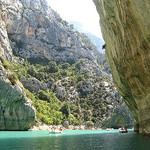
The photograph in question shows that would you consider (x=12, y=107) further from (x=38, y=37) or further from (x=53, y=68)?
(x=38, y=37)

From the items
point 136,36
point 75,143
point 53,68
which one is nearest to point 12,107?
point 75,143

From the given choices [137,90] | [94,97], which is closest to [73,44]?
[94,97]

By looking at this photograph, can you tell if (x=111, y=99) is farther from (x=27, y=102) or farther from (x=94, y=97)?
(x=27, y=102)

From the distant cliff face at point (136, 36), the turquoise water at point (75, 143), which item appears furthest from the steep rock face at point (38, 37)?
the distant cliff face at point (136, 36)

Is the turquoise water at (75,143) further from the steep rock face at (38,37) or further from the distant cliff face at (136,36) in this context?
the steep rock face at (38,37)

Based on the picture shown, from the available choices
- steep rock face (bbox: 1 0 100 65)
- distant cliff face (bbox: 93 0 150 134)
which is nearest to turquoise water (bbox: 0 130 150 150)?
distant cliff face (bbox: 93 0 150 134)

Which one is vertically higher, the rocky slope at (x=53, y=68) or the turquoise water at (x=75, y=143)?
the rocky slope at (x=53, y=68)

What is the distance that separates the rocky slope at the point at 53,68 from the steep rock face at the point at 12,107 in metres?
22.0

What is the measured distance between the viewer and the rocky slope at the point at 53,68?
87.5 m

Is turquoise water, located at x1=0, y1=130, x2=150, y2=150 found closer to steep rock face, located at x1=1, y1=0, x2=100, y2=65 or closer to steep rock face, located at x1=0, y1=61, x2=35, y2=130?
steep rock face, located at x1=0, y1=61, x2=35, y2=130

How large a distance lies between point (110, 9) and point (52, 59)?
110 metres

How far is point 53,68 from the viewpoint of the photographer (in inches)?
4614

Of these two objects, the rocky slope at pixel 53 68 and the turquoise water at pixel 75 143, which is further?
the rocky slope at pixel 53 68

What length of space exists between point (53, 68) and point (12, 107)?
7282cm
